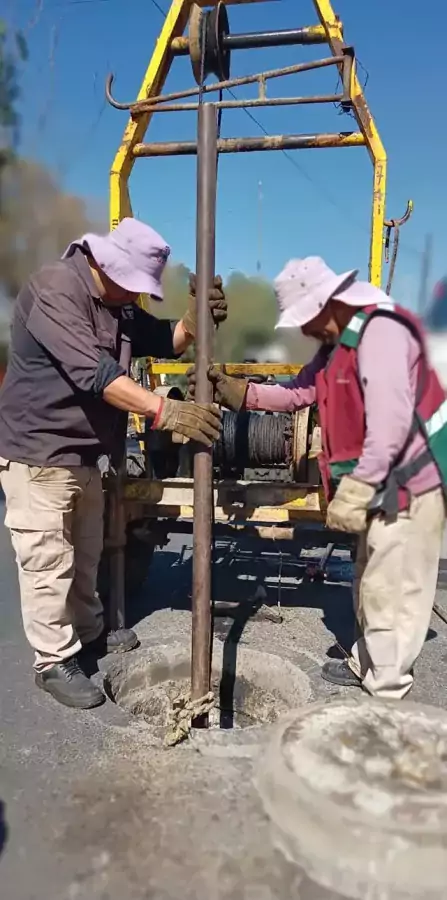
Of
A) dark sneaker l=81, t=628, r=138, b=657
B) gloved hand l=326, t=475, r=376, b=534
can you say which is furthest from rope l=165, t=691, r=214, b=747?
gloved hand l=326, t=475, r=376, b=534

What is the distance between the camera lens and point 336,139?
4297 millimetres

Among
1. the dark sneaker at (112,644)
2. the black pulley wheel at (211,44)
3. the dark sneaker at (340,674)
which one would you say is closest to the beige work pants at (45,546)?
the dark sneaker at (112,644)

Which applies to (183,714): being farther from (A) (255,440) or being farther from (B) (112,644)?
(A) (255,440)

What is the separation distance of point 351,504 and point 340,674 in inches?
54.8

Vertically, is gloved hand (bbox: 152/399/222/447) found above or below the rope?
above

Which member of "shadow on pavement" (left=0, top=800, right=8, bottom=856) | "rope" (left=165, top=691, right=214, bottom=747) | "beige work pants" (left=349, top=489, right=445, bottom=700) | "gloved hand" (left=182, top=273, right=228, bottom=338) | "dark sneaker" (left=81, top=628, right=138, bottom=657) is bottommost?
"dark sneaker" (left=81, top=628, right=138, bottom=657)

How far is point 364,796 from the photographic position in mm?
1994

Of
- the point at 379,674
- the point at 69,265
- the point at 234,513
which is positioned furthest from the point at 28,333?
the point at 379,674

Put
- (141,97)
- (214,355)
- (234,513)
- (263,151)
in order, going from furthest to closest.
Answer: (141,97) < (263,151) < (234,513) < (214,355)

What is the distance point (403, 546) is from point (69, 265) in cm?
182

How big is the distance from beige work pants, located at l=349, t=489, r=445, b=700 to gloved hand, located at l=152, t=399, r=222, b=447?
0.82 m

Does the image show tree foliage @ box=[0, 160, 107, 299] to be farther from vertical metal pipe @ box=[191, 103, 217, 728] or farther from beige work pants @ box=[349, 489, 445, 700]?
beige work pants @ box=[349, 489, 445, 700]

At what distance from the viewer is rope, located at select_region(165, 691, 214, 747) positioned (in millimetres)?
2879

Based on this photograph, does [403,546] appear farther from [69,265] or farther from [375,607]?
[69,265]
